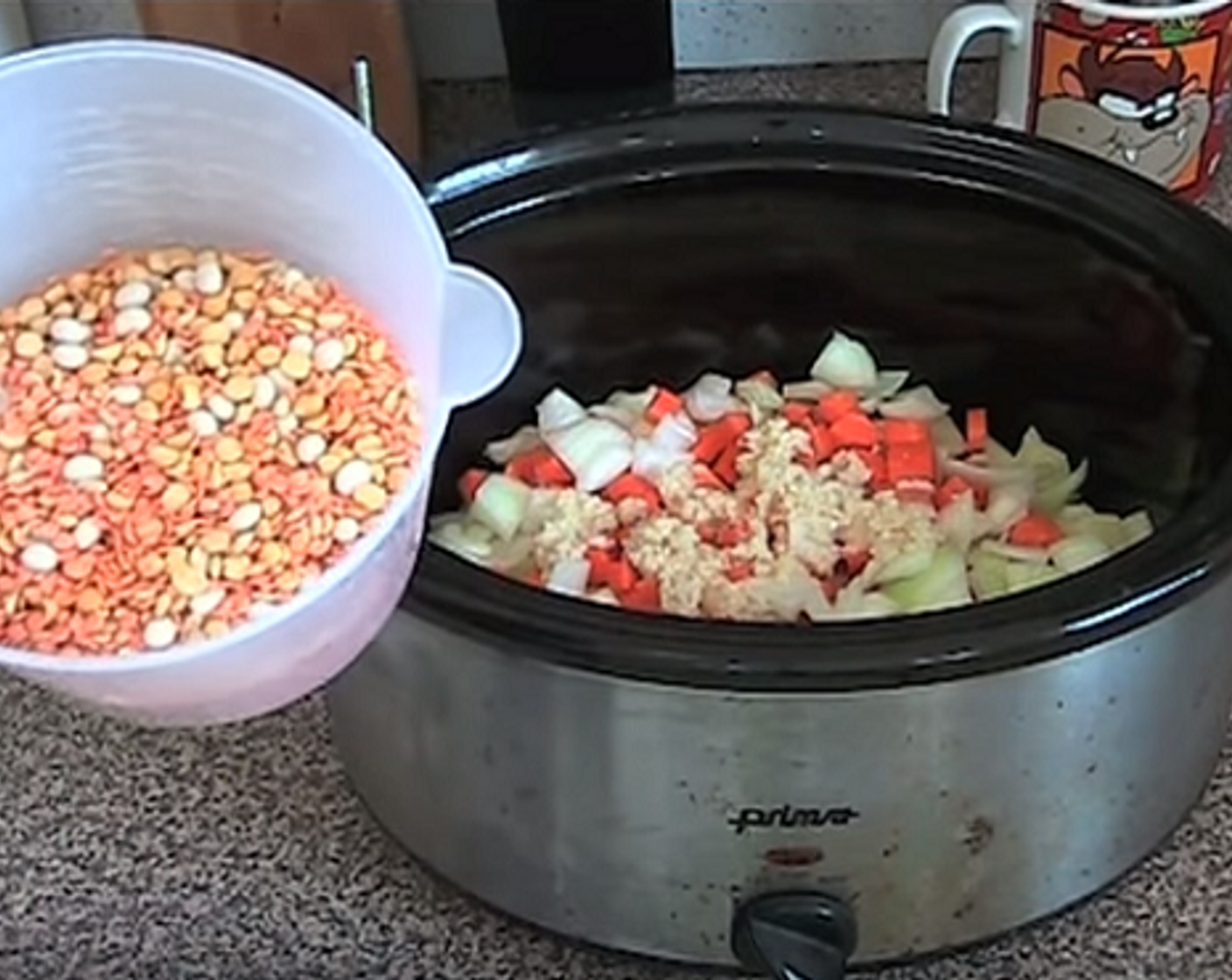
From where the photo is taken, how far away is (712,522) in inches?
34.8

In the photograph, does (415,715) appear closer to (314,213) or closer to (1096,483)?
(314,213)

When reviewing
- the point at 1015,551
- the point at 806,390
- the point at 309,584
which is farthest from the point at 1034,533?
the point at 309,584

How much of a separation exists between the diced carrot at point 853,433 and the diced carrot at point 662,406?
66 mm

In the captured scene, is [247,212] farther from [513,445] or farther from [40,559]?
[513,445]

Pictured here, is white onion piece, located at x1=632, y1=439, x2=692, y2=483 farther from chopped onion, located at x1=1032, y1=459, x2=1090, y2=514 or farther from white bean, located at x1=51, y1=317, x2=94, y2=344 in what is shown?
white bean, located at x1=51, y1=317, x2=94, y2=344

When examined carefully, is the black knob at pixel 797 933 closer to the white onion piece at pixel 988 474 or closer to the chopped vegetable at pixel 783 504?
the chopped vegetable at pixel 783 504

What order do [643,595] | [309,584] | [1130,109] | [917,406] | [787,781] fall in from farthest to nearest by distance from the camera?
[1130,109], [917,406], [643,595], [787,781], [309,584]

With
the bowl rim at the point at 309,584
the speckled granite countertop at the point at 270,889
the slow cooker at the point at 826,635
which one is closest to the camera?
the bowl rim at the point at 309,584

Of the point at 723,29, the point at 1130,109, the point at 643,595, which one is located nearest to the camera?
the point at 643,595

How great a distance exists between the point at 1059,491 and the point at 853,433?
85 millimetres

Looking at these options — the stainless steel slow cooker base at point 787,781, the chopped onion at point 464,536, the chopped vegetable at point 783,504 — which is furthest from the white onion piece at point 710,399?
the stainless steel slow cooker base at point 787,781

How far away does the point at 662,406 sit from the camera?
0.95 metres

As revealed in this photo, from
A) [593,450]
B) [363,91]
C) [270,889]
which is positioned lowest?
[270,889]

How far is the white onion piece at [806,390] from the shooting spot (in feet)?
3.12
